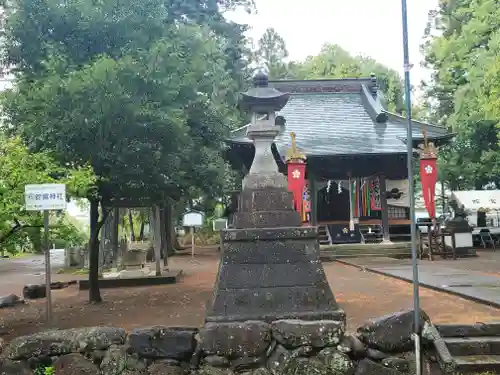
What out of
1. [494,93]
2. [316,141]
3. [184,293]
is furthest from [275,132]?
[316,141]

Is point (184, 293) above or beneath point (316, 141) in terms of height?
beneath

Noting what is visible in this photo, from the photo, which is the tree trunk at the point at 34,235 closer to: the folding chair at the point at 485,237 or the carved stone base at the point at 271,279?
the carved stone base at the point at 271,279

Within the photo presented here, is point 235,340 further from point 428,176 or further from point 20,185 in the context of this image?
point 428,176

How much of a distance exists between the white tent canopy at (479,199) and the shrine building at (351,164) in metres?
3.60

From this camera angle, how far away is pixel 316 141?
842 inches

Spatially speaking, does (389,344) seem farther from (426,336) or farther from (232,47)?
(232,47)

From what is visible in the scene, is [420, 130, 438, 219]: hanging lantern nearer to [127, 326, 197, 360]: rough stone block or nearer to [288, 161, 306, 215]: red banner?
[288, 161, 306, 215]: red banner

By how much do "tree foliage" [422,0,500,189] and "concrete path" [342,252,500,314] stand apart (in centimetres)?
458

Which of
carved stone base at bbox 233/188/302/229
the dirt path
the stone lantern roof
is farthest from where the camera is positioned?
the stone lantern roof

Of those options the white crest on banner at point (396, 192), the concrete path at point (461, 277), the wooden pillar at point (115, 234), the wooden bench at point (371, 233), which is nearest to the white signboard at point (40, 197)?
the concrete path at point (461, 277)

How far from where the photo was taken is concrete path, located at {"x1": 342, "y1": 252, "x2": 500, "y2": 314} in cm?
877

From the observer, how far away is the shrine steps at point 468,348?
17.2ft

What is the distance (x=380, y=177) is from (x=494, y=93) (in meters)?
7.74

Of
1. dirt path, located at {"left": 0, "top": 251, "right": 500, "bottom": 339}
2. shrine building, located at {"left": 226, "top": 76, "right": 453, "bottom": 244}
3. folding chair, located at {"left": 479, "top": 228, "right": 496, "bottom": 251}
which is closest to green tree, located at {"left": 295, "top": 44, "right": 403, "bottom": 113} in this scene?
folding chair, located at {"left": 479, "top": 228, "right": 496, "bottom": 251}
